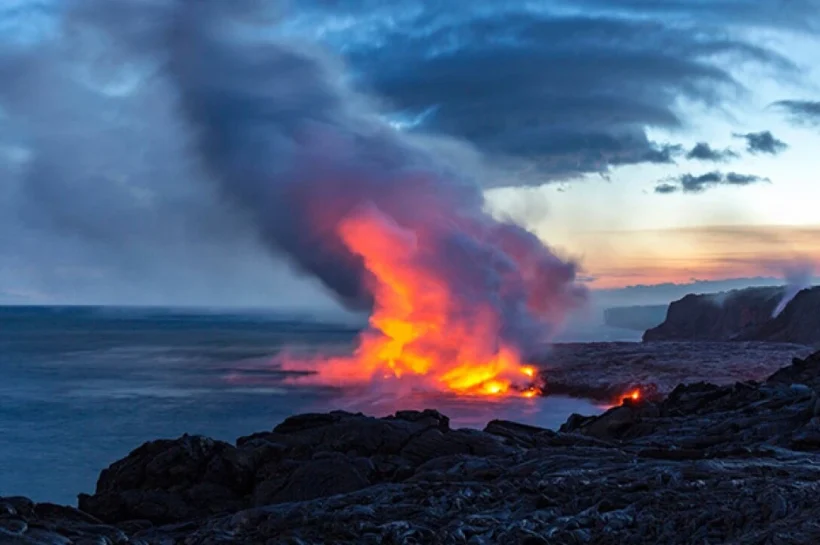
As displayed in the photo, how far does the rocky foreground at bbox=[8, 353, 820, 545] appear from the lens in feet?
42.5

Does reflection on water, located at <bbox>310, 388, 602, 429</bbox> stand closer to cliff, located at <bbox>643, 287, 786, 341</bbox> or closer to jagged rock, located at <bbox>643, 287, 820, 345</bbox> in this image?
jagged rock, located at <bbox>643, 287, 820, 345</bbox>

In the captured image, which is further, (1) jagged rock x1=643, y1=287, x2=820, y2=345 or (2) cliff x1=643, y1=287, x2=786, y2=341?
(2) cliff x1=643, y1=287, x2=786, y2=341

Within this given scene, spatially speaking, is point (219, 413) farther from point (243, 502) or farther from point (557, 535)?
point (557, 535)

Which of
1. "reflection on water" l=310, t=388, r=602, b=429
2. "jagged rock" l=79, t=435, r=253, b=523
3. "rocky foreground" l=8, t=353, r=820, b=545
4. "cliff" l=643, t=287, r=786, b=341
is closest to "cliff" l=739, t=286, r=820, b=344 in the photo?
"cliff" l=643, t=287, r=786, b=341

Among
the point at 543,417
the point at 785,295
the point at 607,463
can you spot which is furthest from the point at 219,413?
the point at 785,295

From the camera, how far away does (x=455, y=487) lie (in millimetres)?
16078

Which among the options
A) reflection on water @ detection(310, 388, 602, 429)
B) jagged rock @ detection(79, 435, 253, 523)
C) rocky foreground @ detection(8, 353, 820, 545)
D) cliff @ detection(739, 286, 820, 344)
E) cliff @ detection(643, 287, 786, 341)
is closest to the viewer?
rocky foreground @ detection(8, 353, 820, 545)

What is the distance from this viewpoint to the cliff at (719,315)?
11469cm

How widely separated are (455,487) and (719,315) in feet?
382

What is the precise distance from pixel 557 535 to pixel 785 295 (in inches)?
4440

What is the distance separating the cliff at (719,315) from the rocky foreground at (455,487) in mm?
88235

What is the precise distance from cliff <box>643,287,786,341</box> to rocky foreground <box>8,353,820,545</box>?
289 feet

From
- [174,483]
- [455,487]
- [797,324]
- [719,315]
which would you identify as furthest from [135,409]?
[719,315]

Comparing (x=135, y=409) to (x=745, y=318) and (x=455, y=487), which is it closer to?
(x=455, y=487)
